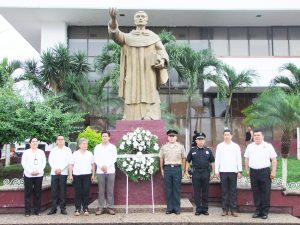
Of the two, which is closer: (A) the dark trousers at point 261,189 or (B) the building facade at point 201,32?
(A) the dark trousers at point 261,189

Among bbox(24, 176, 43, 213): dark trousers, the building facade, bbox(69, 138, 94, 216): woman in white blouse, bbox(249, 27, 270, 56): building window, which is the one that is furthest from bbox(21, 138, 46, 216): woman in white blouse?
bbox(249, 27, 270, 56): building window

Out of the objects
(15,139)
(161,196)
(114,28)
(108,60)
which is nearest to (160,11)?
(108,60)

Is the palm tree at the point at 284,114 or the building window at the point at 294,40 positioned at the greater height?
the building window at the point at 294,40

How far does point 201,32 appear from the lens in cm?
2353

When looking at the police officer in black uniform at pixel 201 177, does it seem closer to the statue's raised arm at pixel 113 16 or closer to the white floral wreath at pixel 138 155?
the white floral wreath at pixel 138 155

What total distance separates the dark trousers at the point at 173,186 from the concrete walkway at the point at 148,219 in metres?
0.19

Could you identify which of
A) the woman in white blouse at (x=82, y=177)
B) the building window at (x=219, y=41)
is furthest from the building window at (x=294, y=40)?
the woman in white blouse at (x=82, y=177)

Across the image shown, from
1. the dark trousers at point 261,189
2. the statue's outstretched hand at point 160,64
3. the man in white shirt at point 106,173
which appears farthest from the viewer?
the statue's outstretched hand at point 160,64

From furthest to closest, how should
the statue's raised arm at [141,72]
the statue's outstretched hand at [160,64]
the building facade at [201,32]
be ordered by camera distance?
the building facade at [201,32]
the statue's raised arm at [141,72]
the statue's outstretched hand at [160,64]

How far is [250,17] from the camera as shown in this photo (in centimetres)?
2236

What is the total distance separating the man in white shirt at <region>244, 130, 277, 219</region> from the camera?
689 centimetres

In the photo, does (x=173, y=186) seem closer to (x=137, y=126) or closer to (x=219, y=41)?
(x=137, y=126)

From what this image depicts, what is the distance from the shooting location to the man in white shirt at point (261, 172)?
22.6 feet

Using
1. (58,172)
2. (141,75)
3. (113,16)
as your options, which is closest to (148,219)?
(58,172)
